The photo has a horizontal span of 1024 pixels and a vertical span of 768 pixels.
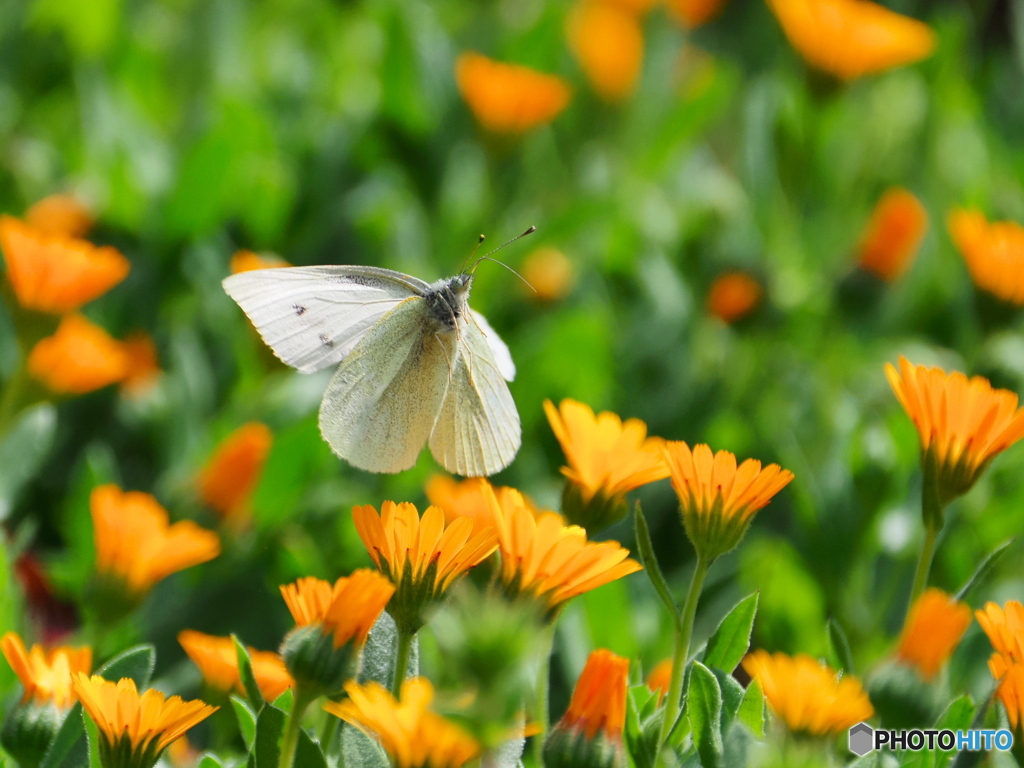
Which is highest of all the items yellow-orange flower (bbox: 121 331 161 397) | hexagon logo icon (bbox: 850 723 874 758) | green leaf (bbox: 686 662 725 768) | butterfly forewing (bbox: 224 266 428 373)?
butterfly forewing (bbox: 224 266 428 373)

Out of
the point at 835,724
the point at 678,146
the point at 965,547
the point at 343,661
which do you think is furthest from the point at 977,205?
the point at 343,661

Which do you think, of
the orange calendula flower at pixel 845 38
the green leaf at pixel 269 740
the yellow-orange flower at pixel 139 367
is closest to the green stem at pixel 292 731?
the green leaf at pixel 269 740

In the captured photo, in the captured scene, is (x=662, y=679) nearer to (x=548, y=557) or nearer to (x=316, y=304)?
(x=548, y=557)

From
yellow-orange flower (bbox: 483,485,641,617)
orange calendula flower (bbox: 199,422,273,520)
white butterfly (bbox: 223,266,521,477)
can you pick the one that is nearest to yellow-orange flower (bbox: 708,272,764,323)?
white butterfly (bbox: 223,266,521,477)

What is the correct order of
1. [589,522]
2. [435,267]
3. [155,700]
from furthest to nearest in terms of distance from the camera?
[435,267] < [589,522] < [155,700]

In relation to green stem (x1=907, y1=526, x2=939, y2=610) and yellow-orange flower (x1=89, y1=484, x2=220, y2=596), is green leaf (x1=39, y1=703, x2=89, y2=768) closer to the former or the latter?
yellow-orange flower (x1=89, y1=484, x2=220, y2=596)

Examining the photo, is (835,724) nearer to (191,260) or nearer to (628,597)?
(628,597)
